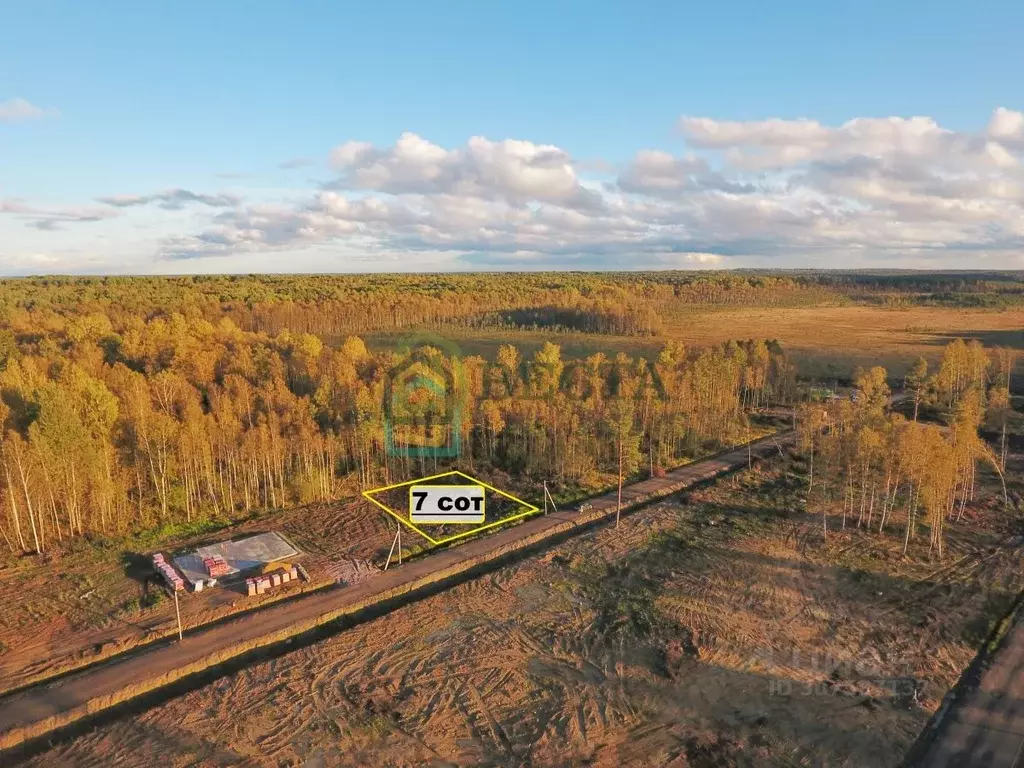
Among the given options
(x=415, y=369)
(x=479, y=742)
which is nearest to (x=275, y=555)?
(x=479, y=742)

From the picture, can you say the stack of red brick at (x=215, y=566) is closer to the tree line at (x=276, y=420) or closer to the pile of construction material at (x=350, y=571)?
the pile of construction material at (x=350, y=571)

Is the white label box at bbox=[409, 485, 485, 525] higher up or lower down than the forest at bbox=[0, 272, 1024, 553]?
lower down

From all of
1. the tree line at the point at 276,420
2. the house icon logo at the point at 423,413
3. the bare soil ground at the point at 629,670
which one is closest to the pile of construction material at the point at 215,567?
the bare soil ground at the point at 629,670

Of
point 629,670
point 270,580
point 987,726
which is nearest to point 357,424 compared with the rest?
point 270,580

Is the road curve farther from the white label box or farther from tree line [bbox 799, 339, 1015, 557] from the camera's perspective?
tree line [bbox 799, 339, 1015, 557]

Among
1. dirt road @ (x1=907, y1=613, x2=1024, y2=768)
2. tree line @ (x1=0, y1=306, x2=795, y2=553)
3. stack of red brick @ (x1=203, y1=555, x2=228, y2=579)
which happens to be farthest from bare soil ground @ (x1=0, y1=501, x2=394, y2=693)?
dirt road @ (x1=907, y1=613, x2=1024, y2=768)

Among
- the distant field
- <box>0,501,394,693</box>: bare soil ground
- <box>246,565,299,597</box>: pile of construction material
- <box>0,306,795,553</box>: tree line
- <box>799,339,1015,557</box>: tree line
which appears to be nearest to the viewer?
<box>0,501,394,693</box>: bare soil ground
